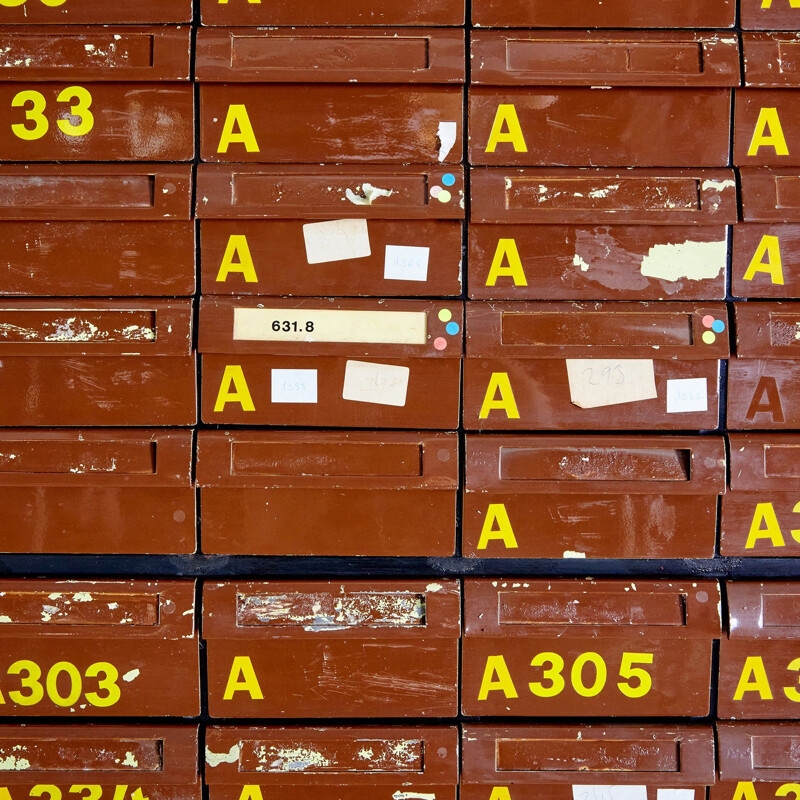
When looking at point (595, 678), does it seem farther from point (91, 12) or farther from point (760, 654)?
point (91, 12)

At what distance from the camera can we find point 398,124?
1663mm

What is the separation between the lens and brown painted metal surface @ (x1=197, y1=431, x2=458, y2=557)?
1.72 m

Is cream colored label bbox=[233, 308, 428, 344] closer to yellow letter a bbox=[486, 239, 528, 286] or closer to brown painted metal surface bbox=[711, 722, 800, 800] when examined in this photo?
yellow letter a bbox=[486, 239, 528, 286]

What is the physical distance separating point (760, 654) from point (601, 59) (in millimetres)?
1632

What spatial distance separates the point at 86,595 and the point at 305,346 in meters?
0.90

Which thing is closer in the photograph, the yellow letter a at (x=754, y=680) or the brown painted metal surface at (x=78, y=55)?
the brown painted metal surface at (x=78, y=55)

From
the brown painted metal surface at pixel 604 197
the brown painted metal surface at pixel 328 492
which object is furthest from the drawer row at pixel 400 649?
the brown painted metal surface at pixel 604 197

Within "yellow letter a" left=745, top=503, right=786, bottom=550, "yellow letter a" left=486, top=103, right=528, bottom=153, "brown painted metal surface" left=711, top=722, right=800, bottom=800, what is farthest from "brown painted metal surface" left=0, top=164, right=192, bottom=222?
"brown painted metal surface" left=711, top=722, right=800, bottom=800

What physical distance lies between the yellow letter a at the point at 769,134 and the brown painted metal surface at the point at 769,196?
6cm

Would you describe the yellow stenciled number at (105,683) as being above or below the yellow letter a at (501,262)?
below

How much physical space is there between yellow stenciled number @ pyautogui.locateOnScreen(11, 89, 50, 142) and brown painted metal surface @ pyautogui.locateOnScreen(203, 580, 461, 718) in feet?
4.15

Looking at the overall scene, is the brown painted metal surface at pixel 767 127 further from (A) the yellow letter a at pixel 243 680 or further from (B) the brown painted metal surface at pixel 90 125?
(A) the yellow letter a at pixel 243 680

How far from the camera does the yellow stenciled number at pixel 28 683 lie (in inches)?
69.2

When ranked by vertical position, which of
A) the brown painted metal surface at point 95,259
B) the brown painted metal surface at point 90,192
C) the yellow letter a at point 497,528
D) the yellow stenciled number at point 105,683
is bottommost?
the yellow stenciled number at point 105,683
